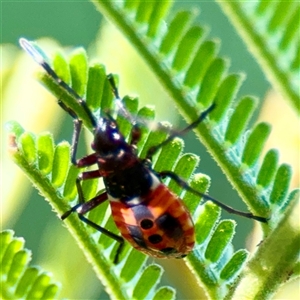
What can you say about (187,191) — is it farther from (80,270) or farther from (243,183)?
(80,270)

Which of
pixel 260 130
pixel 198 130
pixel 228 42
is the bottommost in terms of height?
pixel 228 42

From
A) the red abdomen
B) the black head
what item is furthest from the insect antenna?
the red abdomen

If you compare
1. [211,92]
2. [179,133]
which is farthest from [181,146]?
[211,92]

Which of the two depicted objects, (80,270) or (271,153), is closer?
A: (271,153)

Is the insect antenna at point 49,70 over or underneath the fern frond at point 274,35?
over

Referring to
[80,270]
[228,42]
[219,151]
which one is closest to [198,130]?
[219,151]

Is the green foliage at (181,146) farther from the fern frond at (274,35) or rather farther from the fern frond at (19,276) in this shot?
the fern frond at (19,276)

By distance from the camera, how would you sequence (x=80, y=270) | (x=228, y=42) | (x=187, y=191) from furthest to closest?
1. (x=228, y=42)
2. (x=80, y=270)
3. (x=187, y=191)

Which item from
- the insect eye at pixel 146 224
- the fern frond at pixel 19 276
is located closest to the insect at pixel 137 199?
the insect eye at pixel 146 224
